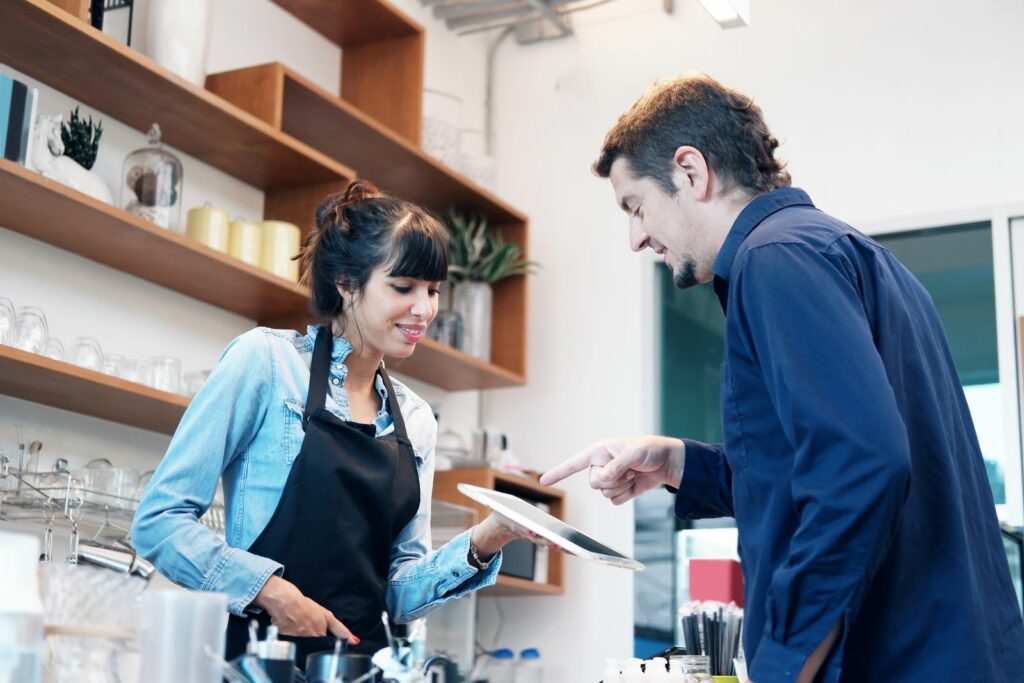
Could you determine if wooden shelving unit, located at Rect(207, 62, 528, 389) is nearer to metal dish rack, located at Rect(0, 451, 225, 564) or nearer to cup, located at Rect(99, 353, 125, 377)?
cup, located at Rect(99, 353, 125, 377)

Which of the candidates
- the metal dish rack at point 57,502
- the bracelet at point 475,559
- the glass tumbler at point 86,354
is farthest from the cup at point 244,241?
the bracelet at point 475,559

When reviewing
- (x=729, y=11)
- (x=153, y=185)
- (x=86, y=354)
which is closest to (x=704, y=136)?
(x=86, y=354)

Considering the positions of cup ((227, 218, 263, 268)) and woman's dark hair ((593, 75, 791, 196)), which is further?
cup ((227, 218, 263, 268))

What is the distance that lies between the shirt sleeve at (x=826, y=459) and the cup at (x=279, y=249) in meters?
2.39

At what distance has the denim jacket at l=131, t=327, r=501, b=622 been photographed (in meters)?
1.77

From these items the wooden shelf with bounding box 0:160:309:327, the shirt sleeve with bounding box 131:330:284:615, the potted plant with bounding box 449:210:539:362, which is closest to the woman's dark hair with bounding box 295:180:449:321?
the shirt sleeve with bounding box 131:330:284:615

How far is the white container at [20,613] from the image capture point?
108 centimetres

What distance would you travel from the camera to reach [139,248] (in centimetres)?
309

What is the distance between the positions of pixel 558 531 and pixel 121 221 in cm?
178

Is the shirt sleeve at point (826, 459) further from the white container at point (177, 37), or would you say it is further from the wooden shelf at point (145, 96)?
the white container at point (177, 37)

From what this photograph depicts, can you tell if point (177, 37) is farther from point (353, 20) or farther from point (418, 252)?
point (418, 252)

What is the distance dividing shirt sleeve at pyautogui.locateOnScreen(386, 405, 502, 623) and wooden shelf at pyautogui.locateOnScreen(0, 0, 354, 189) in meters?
1.39

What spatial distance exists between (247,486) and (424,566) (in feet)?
1.08

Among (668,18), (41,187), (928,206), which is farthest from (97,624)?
(668,18)
